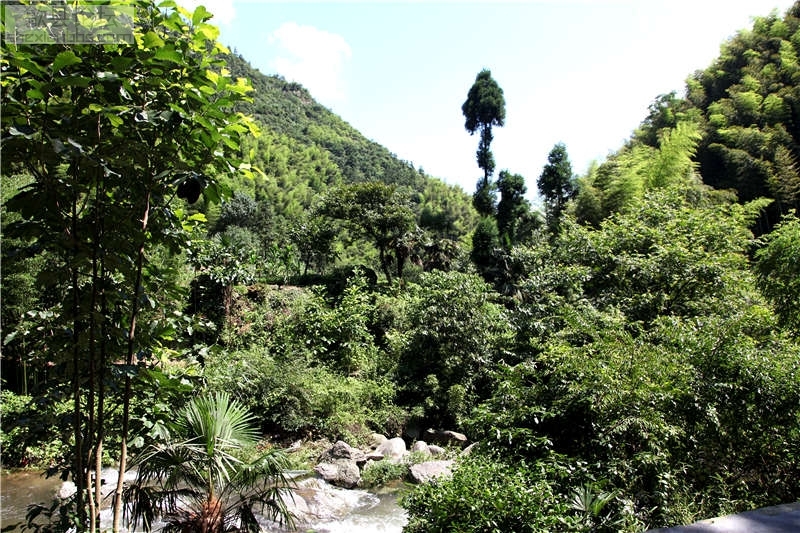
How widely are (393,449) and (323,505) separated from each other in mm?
2298

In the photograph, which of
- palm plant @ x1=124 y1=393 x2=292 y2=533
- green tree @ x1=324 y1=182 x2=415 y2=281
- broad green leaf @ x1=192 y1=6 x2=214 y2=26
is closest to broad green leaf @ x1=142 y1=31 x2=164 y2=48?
broad green leaf @ x1=192 y1=6 x2=214 y2=26

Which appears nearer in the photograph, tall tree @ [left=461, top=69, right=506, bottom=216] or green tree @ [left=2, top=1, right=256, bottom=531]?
green tree @ [left=2, top=1, right=256, bottom=531]

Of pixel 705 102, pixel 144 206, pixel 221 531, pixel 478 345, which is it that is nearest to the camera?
pixel 144 206

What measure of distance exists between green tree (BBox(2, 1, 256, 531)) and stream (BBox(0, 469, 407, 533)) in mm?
3998

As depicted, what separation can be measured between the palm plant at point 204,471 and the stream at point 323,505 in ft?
7.41

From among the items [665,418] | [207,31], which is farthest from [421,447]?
[207,31]

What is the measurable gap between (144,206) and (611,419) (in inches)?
149

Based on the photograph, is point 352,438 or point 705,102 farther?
point 705,102

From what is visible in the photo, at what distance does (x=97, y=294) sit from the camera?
2113mm

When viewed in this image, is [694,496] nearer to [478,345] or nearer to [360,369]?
[478,345]

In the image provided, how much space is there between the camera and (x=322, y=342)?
464 inches

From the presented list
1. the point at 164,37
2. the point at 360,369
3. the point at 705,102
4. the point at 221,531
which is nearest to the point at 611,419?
the point at 221,531

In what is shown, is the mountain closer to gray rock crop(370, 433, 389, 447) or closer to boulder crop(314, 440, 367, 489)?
gray rock crop(370, 433, 389, 447)

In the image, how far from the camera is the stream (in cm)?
583
